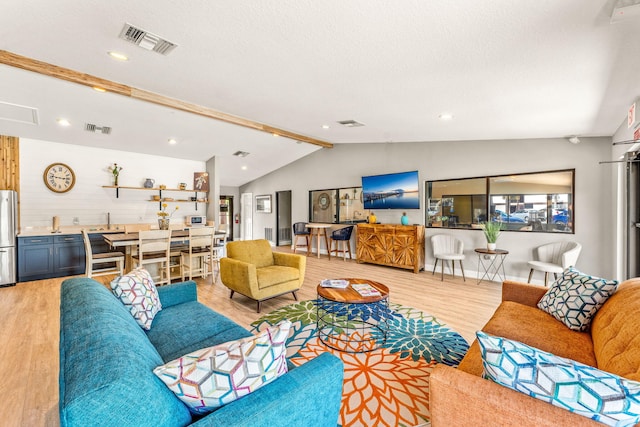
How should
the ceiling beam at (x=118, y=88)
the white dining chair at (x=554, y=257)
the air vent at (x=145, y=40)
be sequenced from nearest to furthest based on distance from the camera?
the air vent at (x=145, y=40) < the ceiling beam at (x=118, y=88) < the white dining chair at (x=554, y=257)

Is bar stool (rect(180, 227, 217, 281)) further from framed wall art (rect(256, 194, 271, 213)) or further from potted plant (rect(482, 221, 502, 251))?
potted plant (rect(482, 221, 502, 251))

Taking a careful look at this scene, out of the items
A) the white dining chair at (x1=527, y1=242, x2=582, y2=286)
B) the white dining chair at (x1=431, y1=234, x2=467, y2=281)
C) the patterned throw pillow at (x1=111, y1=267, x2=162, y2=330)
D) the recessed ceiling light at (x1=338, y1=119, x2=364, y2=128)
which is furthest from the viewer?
the white dining chair at (x1=431, y1=234, x2=467, y2=281)

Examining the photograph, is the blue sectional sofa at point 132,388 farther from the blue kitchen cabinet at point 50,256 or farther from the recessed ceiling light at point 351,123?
the blue kitchen cabinet at point 50,256

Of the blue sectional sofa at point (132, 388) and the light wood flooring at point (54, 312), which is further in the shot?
the light wood flooring at point (54, 312)

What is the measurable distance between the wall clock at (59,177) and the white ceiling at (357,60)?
46.2 inches

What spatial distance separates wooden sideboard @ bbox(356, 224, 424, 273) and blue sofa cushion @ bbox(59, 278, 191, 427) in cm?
525

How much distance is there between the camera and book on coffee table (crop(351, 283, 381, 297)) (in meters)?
2.83

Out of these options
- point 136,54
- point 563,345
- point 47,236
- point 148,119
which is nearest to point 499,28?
point 563,345

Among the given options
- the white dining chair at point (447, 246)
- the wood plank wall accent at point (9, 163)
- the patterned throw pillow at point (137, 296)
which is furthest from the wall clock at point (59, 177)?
the white dining chair at point (447, 246)

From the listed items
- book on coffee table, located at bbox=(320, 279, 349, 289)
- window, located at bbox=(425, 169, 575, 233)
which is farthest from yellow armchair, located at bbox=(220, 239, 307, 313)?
window, located at bbox=(425, 169, 575, 233)

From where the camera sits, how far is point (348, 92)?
132 inches

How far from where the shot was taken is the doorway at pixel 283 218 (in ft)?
31.6

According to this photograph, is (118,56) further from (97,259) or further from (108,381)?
(108,381)

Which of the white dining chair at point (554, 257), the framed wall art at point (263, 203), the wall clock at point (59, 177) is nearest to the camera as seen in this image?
the white dining chair at point (554, 257)
